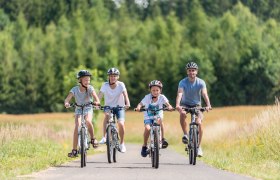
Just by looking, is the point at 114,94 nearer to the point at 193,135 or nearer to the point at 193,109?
the point at 193,109

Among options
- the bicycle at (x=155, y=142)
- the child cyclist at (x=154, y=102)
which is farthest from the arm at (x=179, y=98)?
the bicycle at (x=155, y=142)

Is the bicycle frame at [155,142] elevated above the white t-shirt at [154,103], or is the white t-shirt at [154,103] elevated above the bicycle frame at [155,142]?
the white t-shirt at [154,103]

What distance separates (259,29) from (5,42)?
39.9 m

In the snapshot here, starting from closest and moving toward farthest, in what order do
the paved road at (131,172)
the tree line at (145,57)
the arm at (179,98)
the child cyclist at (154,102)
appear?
the paved road at (131,172) → the child cyclist at (154,102) → the arm at (179,98) → the tree line at (145,57)

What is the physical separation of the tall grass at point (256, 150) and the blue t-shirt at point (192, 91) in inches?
60.5

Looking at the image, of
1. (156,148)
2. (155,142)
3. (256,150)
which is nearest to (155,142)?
(155,142)

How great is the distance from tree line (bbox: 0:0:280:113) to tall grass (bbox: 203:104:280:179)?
71185 mm

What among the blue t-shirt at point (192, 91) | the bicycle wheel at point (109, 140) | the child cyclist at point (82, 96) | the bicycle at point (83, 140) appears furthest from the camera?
the blue t-shirt at point (192, 91)

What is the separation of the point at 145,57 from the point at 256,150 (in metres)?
90.7

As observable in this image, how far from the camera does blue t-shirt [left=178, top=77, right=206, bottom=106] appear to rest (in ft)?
60.5

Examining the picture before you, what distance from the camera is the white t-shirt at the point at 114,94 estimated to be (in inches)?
723

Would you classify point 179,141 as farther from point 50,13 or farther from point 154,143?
point 50,13

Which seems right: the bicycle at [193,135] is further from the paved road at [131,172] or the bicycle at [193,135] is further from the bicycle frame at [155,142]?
the bicycle frame at [155,142]

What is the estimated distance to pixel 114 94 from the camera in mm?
18375
